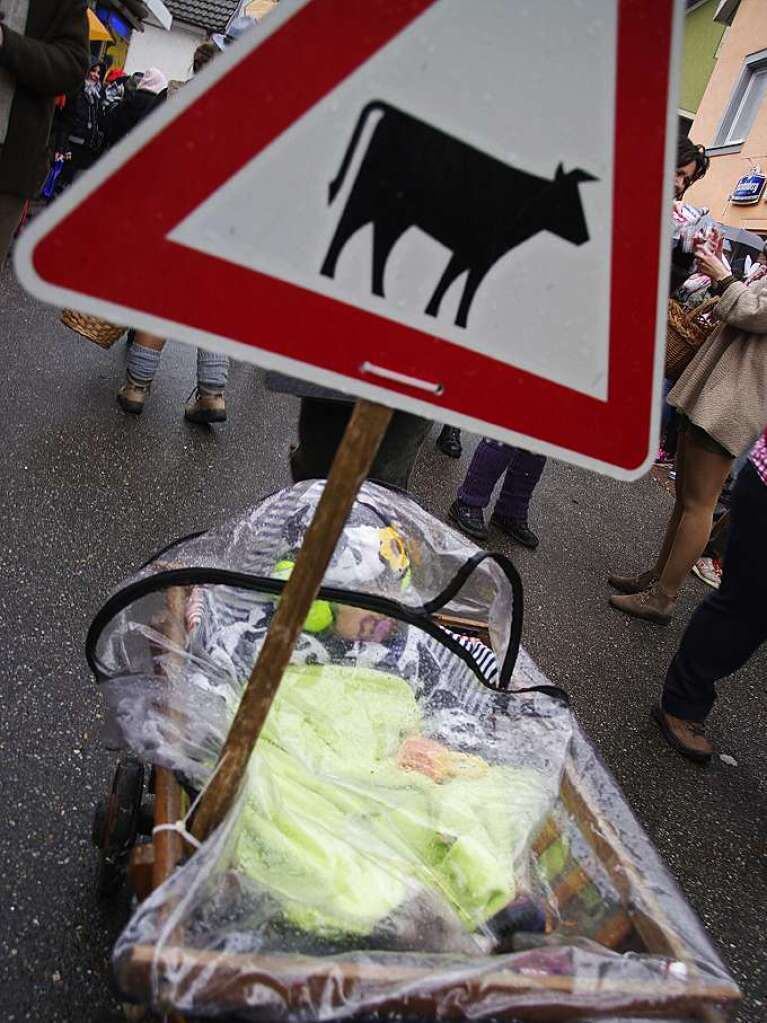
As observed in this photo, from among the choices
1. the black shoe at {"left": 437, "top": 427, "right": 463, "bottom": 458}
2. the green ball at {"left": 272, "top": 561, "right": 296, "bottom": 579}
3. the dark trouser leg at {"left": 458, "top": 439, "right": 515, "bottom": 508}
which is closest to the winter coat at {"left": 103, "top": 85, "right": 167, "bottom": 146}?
the black shoe at {"left": 437, "top": 427, "right": 463, "bottom": 458}

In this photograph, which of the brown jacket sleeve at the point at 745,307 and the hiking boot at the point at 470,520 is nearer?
the brown jacket sleeve at the point at 745,307

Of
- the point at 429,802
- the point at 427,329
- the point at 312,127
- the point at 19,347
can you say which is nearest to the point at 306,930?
the point at 429,802

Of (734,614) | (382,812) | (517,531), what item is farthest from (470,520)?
(382,812)

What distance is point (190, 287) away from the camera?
0.96m

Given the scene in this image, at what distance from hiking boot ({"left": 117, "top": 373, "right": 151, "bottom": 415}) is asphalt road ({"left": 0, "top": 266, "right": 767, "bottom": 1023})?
A: 0.07 m

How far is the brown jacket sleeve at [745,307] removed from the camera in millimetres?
3180

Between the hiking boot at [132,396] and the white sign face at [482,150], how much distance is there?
3737 millimetres

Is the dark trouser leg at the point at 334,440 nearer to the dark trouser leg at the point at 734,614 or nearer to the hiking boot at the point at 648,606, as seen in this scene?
the dark trouser leg at the point at 734,614

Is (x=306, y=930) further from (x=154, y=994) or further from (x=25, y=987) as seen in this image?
(x=25, y=987)

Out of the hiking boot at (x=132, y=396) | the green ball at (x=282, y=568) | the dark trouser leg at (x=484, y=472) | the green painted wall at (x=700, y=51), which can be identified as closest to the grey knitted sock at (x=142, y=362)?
the hiking boot at (x=132, y=396)

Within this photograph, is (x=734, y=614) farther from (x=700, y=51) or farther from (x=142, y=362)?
(x=700, y=51)

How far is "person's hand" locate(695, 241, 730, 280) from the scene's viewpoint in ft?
11.1

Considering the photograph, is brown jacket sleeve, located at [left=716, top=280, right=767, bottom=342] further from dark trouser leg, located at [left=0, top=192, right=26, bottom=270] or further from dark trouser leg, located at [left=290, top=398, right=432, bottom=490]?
dark trouser leg, located at [left=0, top=192, right=26, bottom=270]

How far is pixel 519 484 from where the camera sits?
174 inches
